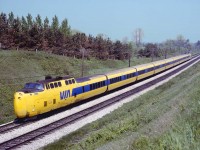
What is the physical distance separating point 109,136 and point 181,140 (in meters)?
7.29

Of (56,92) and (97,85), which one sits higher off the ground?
(56,92)

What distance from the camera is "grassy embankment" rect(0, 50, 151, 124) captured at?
3358 cm

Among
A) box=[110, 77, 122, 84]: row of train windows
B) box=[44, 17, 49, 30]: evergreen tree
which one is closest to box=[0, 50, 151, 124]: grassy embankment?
box=[110, 77, 122, 84]: row of train windows

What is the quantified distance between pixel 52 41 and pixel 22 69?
25771mm

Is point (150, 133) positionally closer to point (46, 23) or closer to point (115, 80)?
point (115, 80)

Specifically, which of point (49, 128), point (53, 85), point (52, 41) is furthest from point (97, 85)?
point (52, 41)

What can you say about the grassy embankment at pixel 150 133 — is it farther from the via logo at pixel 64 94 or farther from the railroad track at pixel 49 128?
the via logo at pixel 64 94

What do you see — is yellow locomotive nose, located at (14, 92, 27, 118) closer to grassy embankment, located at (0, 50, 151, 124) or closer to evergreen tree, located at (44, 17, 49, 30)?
grassy embankment, located at (0, 50, 151, 124)

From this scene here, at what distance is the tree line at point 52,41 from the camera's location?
61781 millimetres

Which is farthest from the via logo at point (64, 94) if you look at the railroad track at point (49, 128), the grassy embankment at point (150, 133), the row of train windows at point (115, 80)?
the row of train windows at point (115, 80)

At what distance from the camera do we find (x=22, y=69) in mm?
46438

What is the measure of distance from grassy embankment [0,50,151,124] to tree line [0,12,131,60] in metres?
7.63

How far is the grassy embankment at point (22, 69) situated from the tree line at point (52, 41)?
25.0ft

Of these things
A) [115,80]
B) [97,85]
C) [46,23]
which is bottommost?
[115,80]
